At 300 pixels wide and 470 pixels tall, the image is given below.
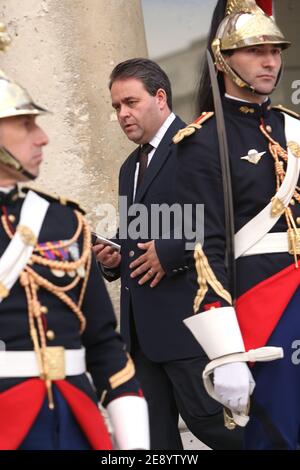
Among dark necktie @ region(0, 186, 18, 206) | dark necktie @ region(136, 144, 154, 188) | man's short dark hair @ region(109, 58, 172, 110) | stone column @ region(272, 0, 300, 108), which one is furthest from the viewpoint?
stone column @ region(272, 0, 300, 108)

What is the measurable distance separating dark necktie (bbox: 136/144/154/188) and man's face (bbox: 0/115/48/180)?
5.48ft

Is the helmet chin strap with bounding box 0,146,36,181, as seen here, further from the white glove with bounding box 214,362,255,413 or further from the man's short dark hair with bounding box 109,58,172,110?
the man's short dark hair with bounding box 109,58,172,110

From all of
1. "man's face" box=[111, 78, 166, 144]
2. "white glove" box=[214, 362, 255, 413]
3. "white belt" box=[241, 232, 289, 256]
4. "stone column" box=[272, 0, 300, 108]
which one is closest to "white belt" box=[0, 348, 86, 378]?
"white glove" box=[214, 362, 255, 413]

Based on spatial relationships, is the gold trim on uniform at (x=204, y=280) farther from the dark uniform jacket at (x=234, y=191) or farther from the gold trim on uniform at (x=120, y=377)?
the gold trim on uniform at (x=120, y=377)

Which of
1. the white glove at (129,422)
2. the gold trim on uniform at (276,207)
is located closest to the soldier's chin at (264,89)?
the gold trim on uniform at (276,207)

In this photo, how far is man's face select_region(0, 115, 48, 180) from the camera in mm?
3307

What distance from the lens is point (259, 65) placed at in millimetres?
4246

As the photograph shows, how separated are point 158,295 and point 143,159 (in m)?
0.60

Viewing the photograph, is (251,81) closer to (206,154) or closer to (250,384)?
(206,154)

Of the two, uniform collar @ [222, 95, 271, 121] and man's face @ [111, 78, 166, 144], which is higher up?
man's face @ [111, 78, 166, 144]

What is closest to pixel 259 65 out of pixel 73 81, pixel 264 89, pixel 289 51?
pixel 264 89

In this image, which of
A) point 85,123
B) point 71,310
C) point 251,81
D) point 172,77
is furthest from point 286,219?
point 172,77

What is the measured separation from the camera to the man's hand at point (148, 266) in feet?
15.5

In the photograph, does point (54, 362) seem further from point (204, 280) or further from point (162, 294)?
point (162, 294)
